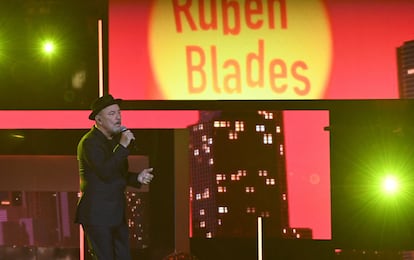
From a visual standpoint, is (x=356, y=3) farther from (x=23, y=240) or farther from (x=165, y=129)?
(x=23, y=240)

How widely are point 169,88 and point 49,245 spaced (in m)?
1.77

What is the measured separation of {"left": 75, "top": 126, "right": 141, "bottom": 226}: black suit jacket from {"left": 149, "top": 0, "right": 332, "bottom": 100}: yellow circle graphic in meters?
2.37

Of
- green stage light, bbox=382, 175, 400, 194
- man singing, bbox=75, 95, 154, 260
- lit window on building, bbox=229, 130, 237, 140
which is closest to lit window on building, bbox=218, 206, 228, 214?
lit window on building, bbox=229, 130, 237, 140

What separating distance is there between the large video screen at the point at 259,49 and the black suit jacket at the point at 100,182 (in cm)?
232

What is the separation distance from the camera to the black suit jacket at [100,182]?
5.34 metres

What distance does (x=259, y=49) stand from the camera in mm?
7727

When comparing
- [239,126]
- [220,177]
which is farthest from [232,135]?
[220,177]

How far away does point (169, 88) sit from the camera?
25.4 ft

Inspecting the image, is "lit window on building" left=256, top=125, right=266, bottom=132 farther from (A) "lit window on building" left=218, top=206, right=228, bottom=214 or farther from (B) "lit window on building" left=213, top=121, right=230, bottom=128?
(A) "lit window on building" left=218, top=206, right=228, bottom=214

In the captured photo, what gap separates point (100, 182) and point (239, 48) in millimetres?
2745

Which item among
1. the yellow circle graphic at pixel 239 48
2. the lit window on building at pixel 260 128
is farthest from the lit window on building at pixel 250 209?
the yellow circle graphic at pixel 239 48

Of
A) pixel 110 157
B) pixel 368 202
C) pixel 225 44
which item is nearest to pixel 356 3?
pixel 225 44

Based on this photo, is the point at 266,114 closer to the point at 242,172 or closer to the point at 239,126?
the point at 239,126

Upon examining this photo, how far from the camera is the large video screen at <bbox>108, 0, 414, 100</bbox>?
7699 millimetres
